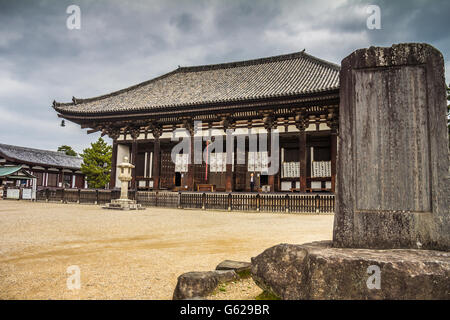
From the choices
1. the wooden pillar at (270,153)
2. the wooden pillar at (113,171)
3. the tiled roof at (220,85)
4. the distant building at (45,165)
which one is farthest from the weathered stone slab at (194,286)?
the distant building at (45,165)

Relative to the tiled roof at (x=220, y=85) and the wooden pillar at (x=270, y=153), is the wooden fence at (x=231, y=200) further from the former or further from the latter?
the tiled roof at (x=220, y=85)

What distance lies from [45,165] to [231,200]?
958 inches

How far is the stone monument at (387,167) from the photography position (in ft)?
8.16

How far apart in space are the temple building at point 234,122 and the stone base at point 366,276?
10.1 metres

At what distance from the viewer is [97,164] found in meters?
29.9

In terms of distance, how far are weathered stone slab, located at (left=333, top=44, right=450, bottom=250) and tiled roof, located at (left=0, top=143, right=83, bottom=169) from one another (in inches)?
1179

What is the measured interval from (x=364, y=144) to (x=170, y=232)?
15.3 ft

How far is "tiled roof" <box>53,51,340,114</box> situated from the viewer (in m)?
13.9

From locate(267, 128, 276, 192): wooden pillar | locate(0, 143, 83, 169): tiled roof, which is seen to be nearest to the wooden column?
locate(267, 128, 276, 192): wooden pillar

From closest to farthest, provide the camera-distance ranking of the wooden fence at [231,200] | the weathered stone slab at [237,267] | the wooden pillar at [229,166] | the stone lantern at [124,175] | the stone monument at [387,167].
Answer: the stone monument at [387,167]
the weathered stone slab at [237,267]
the wooden fence at [231,200]
the stone lantern at [124,175]
the wooden pillar at [229,166]

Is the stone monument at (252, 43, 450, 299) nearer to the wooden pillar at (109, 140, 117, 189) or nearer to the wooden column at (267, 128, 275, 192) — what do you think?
the wooden column at (267, 128, 275, 192)

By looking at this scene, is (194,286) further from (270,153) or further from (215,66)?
(215,66)

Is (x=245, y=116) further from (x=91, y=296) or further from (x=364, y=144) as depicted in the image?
(x=91, y=296)

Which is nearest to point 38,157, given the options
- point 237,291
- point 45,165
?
point 45,165
